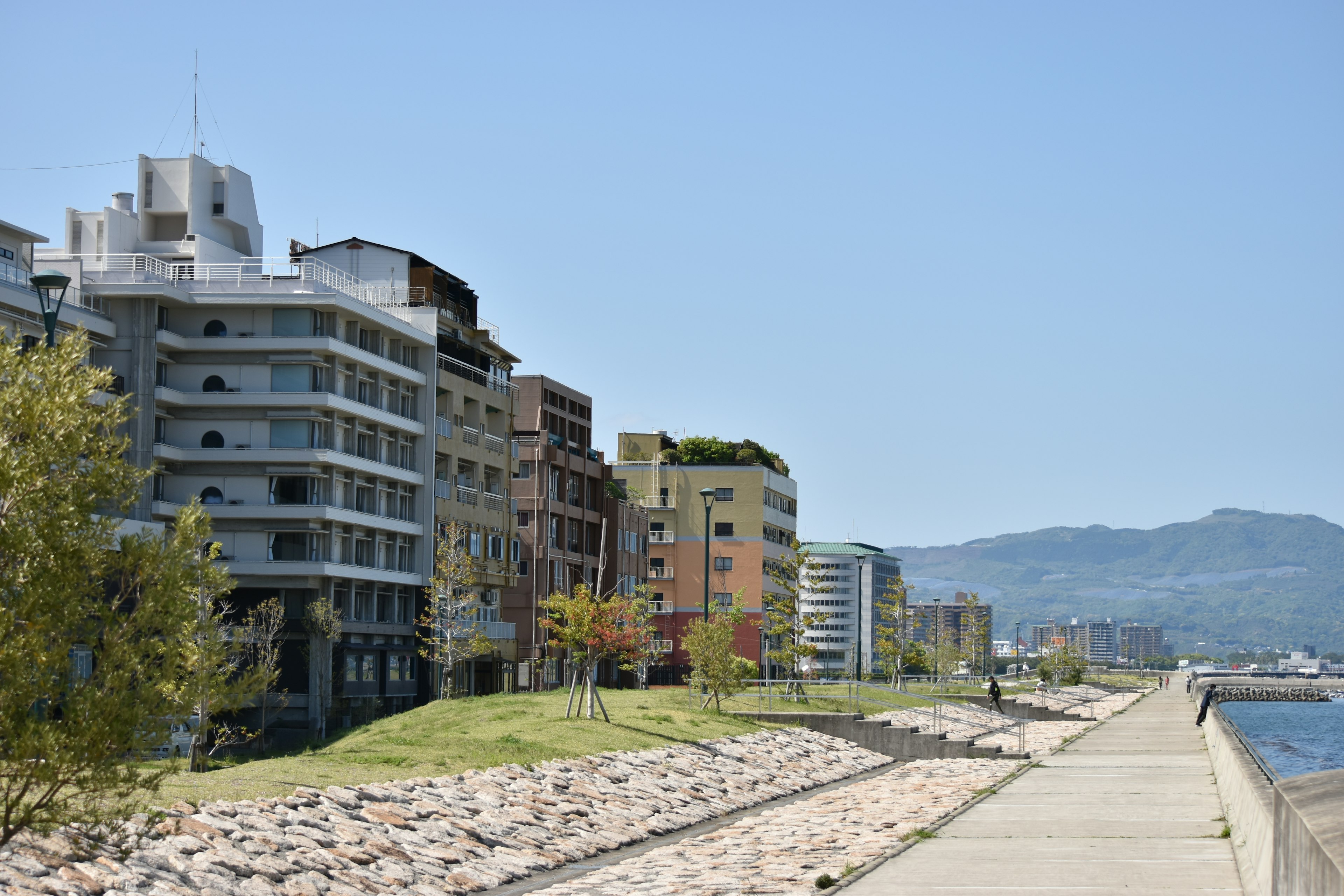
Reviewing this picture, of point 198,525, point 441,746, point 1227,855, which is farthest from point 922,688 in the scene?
point 198,525

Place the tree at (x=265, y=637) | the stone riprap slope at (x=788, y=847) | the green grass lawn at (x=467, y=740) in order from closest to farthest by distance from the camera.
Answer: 1. the stone riprap slope at (x=788, y=847)
2. the green grass lawn at (x=467, y=740)
3. the tree at (x=265, y=637)

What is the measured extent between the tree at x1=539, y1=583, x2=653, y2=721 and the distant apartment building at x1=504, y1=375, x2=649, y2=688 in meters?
37.3

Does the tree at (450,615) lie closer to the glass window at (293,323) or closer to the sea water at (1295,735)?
the glass window at (293,323)

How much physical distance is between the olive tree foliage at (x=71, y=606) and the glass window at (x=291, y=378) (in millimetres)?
54618

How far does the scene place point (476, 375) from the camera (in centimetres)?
8100

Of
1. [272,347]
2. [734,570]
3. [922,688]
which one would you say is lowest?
[922,688]

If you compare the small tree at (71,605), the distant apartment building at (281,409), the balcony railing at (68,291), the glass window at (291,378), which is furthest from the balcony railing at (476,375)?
the small tree at (71,605)

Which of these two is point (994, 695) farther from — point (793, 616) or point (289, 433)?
point (289, 433)

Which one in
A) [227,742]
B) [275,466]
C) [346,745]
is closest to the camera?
[227,742]

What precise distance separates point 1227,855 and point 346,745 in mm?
26214

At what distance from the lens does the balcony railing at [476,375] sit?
7744 cm

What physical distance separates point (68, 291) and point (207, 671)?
130 ft

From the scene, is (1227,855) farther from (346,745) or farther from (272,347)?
(272,347)

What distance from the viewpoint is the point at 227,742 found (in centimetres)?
3759
